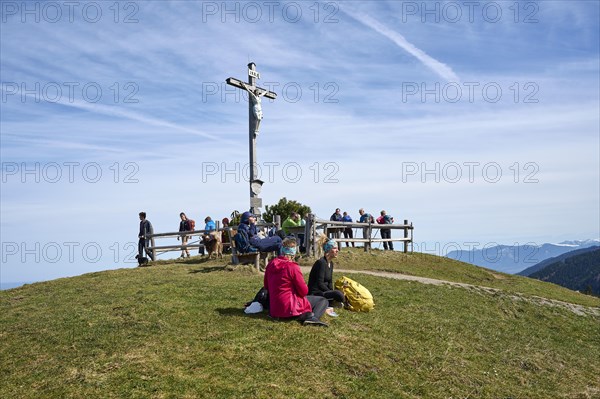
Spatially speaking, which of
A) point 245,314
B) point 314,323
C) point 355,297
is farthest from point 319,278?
point 245,314

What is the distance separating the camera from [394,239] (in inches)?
1060

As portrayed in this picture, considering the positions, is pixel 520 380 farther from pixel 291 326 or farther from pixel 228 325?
pixel 228 325

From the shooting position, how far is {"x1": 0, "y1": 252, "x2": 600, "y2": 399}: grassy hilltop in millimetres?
7734

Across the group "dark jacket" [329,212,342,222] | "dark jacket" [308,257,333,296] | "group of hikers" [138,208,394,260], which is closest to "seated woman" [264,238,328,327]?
"dark jacket" [308,257,333,296]

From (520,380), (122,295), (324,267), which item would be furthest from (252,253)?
(520,380)

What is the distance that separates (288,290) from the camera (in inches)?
408

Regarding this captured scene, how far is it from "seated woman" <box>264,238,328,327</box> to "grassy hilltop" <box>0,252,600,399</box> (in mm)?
277

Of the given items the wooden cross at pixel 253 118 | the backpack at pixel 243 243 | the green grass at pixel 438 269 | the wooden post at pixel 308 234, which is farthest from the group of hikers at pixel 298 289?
the wooden cross at pixel 253 118

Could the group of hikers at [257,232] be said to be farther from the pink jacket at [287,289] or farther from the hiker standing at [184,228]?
the pink jacket at [287,289]

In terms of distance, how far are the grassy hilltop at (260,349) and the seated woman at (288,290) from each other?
0.91 feet

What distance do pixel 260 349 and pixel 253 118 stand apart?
16747 millimetres

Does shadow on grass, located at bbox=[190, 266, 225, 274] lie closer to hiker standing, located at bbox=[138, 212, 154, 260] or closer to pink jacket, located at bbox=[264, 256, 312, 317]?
hiker standing, located at bbox=[138, 212, 154, 260]

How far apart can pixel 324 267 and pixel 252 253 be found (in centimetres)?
637

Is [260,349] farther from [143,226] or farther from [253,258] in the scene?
[143,226]
